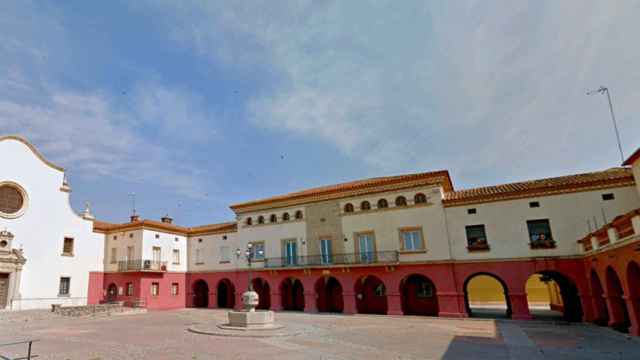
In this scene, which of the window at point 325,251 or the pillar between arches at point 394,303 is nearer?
the pillar between arches at point 394,303

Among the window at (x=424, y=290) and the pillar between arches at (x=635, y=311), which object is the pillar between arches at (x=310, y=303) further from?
the pillar between arches at (x=635, y=311)

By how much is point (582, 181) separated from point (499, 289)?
16.0 meters

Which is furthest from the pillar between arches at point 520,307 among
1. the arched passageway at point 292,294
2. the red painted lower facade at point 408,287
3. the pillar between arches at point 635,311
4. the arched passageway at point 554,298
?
the arched passageway at point 292,294

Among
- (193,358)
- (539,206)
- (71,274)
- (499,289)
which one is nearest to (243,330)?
(193,358)

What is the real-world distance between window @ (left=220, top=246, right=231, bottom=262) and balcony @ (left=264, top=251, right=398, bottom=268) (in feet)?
15.1

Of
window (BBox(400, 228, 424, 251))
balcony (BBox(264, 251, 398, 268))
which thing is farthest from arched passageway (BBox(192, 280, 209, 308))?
window (BBox(400, 228, 424, 251))

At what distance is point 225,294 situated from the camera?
34.5 meters

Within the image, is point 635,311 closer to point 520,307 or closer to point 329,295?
point 520,307

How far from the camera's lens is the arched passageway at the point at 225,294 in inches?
1317

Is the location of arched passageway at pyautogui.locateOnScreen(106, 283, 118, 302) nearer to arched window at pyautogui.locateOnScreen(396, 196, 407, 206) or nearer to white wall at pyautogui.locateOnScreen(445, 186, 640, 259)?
arched window at pyautogui.locateOnScreen(396, 196, 407, 206)

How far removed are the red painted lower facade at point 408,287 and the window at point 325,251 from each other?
0.68m

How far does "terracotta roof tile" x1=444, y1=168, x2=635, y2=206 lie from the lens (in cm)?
1950

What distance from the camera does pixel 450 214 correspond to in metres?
23.0

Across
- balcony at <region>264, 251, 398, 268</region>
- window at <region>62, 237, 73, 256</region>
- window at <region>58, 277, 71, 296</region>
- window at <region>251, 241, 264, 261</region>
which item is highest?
window at <region>62, 237, 73, 256</region>
